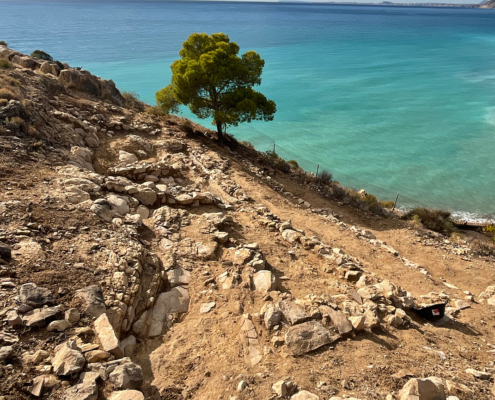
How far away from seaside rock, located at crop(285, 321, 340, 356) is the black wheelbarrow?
3395mm

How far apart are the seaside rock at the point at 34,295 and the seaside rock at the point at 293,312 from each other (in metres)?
4.59

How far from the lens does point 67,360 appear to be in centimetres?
493

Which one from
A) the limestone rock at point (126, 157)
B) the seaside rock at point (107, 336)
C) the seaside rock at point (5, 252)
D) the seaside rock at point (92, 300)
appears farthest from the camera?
the limestone rock at point (126, 157)

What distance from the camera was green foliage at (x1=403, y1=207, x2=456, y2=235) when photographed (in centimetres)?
1678

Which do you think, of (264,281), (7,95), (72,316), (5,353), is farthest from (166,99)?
(5,353)

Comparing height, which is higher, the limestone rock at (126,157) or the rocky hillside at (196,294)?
the limestone rock at (126,157)

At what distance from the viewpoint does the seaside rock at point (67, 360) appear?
15.8 feet

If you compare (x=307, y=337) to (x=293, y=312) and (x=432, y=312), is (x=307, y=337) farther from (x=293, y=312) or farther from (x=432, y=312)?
(x=432, y=312)

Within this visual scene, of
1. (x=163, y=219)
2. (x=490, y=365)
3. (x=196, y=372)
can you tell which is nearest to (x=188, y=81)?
(x=163, y=219)

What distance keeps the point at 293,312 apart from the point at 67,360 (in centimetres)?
429

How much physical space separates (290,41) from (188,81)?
87.3 metres

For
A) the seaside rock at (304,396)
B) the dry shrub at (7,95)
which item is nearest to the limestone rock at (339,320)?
the seaside rock at (304,396)

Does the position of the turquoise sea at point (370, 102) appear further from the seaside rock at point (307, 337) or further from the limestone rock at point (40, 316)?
the limestone rock at point (40, 316)

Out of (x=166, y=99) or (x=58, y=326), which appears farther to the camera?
(x=166, y=99)
